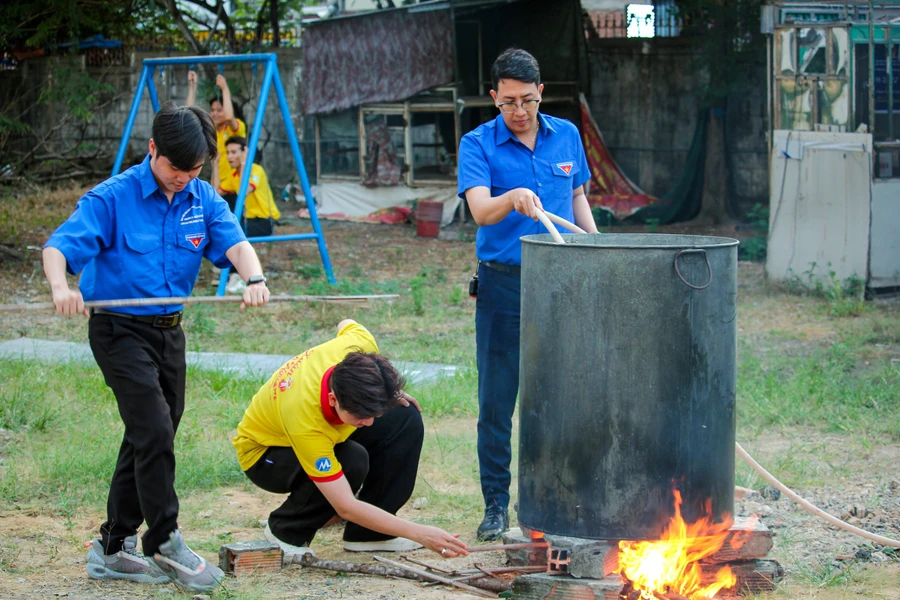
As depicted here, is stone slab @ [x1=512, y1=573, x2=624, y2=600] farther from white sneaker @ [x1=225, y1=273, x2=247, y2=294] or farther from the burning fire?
white sneaker @ [x1=225, y1=273, x2=247, y2=294]

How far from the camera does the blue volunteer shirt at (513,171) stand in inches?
149

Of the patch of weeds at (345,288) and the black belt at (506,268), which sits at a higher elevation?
the black belt at (506,268)

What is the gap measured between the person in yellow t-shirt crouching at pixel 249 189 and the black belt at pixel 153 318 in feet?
18.9

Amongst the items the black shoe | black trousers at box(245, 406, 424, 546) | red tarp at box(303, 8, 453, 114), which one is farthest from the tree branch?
the black shoe

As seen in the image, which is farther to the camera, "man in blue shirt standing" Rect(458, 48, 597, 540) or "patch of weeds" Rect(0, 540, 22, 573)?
"man in blue shirt standing" Rect(458, 48, 597, 540)

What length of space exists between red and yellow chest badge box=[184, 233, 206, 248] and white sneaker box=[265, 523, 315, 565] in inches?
43.1

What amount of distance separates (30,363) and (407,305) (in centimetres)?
333

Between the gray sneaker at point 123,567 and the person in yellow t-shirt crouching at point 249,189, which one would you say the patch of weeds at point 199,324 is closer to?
the person in yellow t-shirt crouching at point 249,189

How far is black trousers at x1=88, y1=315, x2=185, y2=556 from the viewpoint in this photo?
10.7 feet

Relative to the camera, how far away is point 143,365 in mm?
3295

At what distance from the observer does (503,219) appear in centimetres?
375

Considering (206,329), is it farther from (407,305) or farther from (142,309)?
(142,309)

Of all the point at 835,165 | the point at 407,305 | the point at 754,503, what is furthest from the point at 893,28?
the point at 754,503

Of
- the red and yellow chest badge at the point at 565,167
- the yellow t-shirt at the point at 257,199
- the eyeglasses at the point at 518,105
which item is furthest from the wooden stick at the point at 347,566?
the yellow t-shirt at the point at 257,199
